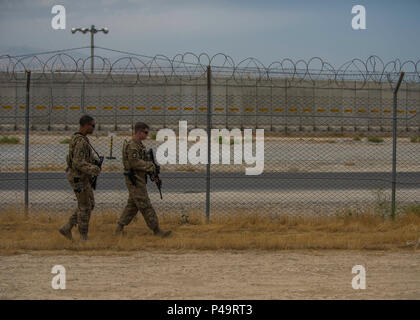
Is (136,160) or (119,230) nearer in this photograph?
(136,160)

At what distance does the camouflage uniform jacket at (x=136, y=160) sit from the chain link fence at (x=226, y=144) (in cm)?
147

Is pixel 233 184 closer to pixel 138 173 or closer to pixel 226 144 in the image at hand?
pixel 138 173

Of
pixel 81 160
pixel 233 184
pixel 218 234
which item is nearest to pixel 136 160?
pixel 81 160

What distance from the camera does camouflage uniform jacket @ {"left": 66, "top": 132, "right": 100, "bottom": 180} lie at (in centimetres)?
714

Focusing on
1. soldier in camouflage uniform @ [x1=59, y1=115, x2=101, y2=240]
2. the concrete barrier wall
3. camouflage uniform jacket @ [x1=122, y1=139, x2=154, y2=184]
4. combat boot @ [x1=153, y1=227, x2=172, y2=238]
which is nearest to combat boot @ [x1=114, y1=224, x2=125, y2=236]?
combat boot @ [x1=153, y1=227, x2=172, y2=238]

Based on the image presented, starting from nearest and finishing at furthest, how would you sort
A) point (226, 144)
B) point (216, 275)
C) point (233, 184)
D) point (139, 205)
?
point (216, 275)
point (139, 205)
point (233, 184)
point (226, 144)

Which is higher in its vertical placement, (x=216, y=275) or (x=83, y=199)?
(x=83, y=199)

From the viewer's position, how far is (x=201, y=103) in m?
31.7

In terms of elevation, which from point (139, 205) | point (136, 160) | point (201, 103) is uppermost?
point (201, 103)

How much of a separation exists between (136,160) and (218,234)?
5.66 feet

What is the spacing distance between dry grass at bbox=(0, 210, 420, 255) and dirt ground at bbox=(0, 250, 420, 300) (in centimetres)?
24

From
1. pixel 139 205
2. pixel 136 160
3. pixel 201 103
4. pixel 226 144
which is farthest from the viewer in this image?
pixel 201 103

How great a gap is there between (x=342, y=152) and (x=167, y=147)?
7201mm

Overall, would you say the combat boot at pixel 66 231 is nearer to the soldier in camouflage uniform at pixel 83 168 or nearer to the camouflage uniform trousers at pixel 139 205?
the soldier in camouflage uniform at pixel 83 168
